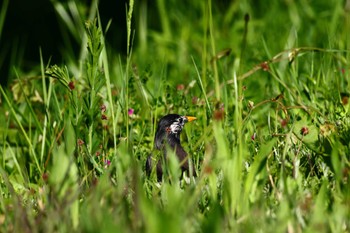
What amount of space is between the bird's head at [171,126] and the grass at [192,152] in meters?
0.06

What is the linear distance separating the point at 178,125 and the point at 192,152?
804 millimetres

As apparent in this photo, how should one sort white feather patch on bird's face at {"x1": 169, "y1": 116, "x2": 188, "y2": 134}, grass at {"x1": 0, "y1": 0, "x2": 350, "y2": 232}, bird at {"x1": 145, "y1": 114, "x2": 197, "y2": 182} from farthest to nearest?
white feather patch on bird's face at {"x1": 169, "y1": 116, "x2": 188, "y2": 134} → bird at {"x1": 145, "y1": 114, "x2": 197, "y2": 182} → grass at {"x1": 0, "y1": 0, "x2": 350, "y2": 232}

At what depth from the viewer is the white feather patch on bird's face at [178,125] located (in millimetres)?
4164

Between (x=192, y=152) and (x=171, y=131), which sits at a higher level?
(x=192, y=152)

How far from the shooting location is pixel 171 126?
13.8 ft

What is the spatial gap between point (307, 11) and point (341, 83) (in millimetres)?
2213

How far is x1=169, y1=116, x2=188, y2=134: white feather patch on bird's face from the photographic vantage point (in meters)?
4.16

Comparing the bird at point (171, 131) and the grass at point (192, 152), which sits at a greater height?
the grass at point (192, 152)

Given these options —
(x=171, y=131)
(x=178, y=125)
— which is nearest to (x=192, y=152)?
(x=171, y=131)

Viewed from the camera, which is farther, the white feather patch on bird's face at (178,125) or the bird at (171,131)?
the white feather patch on bird's face at (178,125)

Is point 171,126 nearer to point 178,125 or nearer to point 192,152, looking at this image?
point 178,125

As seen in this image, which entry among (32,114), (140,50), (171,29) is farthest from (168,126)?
(171,29)

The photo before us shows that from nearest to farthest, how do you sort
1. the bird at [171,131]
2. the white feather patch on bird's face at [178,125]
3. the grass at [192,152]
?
the grass at [192,152] → the bird at [171,131] → the white feather patch on bird's face at [178,125]

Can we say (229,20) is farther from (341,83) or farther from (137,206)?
(137,206)
